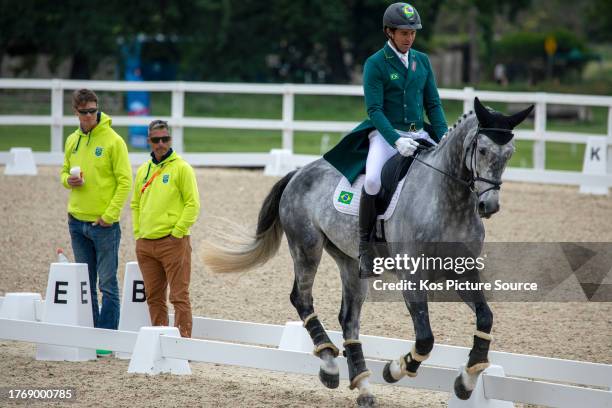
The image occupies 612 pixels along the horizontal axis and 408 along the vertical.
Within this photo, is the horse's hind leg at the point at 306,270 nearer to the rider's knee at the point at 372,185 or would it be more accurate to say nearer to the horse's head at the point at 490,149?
the rider's knee at the point at 372,185

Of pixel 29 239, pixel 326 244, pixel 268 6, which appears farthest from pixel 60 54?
pixel 326 244

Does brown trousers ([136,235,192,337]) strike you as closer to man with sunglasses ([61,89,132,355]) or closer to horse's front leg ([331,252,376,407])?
man with sunglasses ([61,89,132,355])

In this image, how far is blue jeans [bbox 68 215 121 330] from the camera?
796cm

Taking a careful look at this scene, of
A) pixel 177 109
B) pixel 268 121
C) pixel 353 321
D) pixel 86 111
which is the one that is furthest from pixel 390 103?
pixel 177 109

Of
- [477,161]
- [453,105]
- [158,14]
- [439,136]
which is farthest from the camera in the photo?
[158,14]

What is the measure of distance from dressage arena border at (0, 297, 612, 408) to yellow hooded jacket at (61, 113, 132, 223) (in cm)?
95

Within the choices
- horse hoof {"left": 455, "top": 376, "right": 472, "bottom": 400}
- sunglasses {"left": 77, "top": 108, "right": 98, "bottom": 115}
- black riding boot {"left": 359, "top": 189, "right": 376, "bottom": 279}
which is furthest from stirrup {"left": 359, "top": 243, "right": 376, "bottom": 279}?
sunglasses {"left": 77, "top": 108, "right": 98, "bottom": 115}

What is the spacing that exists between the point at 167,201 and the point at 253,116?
72.5 ft

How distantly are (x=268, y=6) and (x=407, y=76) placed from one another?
28279mm

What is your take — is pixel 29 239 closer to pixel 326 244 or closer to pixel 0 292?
pixel 0 292

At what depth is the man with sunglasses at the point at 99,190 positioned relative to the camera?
7945 millimetres

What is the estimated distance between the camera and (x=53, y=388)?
6.72 meters

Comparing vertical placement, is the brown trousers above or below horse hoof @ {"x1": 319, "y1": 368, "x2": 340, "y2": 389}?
above

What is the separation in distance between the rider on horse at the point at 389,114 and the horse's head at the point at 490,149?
0.58 metres
